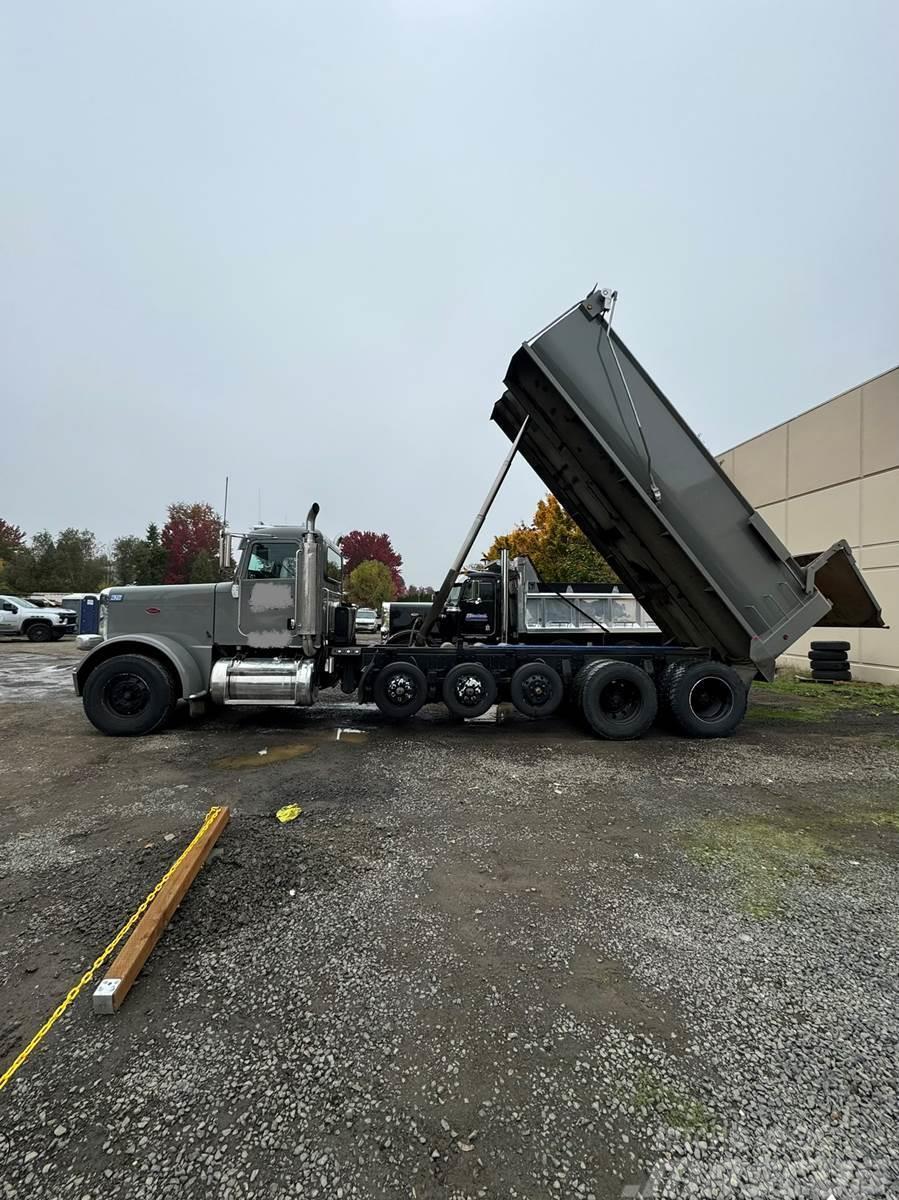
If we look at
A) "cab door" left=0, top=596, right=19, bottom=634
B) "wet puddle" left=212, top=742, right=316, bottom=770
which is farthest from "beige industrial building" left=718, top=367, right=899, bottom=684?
"cab door" left=0, top=596, right=19, bottom=634

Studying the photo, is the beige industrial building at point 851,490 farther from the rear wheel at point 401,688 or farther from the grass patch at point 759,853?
the rear wheel at point 401,688

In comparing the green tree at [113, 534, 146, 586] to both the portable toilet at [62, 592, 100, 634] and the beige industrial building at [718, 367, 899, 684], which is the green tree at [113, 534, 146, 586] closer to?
the portable toilet at [62, 592, 100, 634]

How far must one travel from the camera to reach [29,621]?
23016mm

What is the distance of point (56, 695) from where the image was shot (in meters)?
10.2

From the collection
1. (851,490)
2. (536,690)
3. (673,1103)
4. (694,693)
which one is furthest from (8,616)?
(851,490)

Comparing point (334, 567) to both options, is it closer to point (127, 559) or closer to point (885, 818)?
point (885, 818)

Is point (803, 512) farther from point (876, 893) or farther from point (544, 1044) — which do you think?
point (544, 1044)

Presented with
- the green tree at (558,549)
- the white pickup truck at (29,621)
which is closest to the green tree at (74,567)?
the white pickup truck at (29,621)

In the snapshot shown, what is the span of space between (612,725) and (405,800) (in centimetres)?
349

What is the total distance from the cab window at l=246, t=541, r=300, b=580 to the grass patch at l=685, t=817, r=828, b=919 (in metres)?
5.70

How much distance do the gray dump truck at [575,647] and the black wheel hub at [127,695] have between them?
19mm

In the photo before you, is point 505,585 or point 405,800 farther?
point 505,585

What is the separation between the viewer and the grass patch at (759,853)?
131 inches


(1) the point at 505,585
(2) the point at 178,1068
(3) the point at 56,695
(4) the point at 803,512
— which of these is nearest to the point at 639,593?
(1) the point at 505,585
